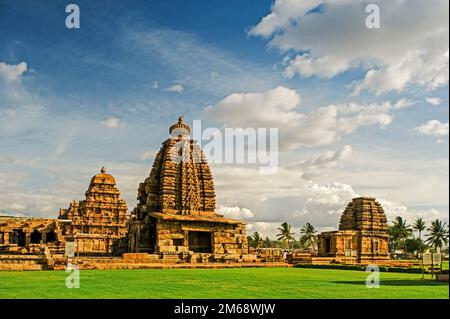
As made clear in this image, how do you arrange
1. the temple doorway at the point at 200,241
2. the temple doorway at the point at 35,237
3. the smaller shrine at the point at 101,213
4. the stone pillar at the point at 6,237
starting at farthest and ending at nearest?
the smaller shrine at the point at 101,213 → the temple doorway at the point at 35,237 → the stone pillar at the point at 6,237 → the temple doorway at the point at 200,241

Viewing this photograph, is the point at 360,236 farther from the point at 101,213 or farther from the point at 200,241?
the point at 101,213

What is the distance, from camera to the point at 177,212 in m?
43.7

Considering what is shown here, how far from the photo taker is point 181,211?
4381cm

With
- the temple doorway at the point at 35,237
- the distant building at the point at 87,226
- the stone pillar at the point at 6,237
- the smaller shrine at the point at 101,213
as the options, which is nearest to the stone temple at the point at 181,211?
the distant building at the point at 87,226

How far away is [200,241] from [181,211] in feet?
10.9

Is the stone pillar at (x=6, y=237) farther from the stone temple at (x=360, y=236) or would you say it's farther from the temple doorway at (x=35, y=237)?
the stone temple at (x=360, y=236)

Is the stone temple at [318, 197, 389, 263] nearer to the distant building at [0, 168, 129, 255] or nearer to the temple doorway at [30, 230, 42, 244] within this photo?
the distant building at [0, 168, 129, 255]

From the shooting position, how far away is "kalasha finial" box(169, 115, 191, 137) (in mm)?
46875

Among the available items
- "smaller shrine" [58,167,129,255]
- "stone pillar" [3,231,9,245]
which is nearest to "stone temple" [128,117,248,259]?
"smaller shrine" [58,167,129,255]

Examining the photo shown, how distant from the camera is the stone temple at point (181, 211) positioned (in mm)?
40750

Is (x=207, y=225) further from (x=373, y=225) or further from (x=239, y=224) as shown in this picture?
(x=373, y=225)

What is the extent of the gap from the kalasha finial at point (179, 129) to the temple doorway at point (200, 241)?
10164 millimetres

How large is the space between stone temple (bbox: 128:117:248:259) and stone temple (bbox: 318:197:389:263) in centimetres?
1008
